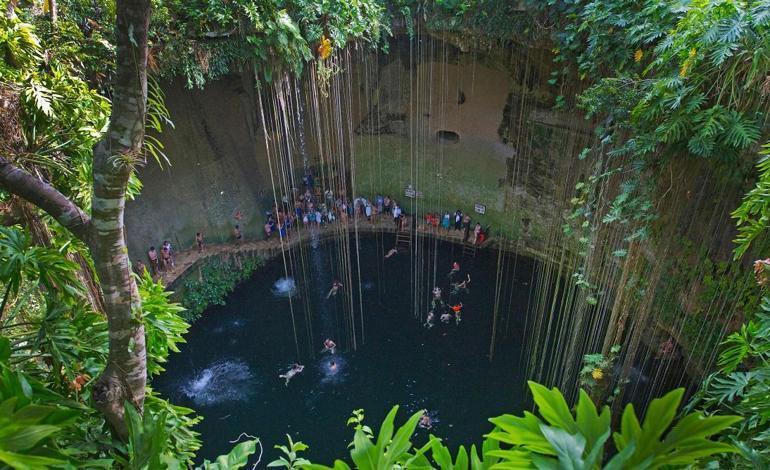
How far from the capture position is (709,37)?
2957 mm

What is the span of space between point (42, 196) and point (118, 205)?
236 mm

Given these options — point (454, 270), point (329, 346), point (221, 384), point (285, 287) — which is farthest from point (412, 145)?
point (221, 384)

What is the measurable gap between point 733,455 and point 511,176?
7.07m

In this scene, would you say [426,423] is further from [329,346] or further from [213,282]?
[213,282]

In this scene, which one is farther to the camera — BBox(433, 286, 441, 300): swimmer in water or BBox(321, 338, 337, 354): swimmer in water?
BBox(433, 286, 441, 300): swimmer in water

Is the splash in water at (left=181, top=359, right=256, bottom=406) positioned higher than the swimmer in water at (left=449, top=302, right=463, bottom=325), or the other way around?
the swimmer in water at (left=449, top=302, right=463, bottom=325)

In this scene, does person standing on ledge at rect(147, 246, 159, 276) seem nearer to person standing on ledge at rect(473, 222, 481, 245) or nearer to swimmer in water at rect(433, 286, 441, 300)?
swimmer in water at rect(433, 286, 441, 300)

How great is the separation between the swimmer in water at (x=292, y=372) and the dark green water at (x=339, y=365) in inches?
2.8

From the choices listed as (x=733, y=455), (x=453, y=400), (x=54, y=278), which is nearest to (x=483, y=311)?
(x=453, y=400)

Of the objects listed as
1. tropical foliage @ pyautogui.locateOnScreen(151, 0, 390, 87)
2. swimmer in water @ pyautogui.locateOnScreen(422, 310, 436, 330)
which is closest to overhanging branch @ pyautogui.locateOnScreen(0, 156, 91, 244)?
tropical foliage @ pyautogui.locateOnScreen(151, 0, 390, 87)

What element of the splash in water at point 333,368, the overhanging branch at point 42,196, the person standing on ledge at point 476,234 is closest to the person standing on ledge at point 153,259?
the splash in water at point 333,368

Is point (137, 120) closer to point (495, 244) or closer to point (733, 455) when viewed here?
point (733, 455)

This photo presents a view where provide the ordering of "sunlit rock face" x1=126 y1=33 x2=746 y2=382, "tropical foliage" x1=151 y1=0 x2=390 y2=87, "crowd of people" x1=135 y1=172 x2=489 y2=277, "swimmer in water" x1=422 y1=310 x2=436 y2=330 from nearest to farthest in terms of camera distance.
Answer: "tropical foliage" x1=151 y1=0 x2=390 y2=87 < "swimmer in water" x1=422 y1=310 x2=436 y2=330 < "sunlit rock face" x1=126 y1=33 x2=746 y2=382 < "crowd of people" x1=135 y1=172 x2=489 y2=277

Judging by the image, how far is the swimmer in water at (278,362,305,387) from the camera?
579 centimetres
